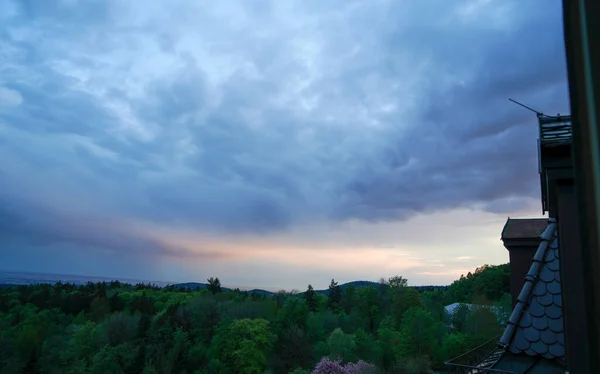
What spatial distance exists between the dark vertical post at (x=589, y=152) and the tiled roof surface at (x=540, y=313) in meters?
4.93

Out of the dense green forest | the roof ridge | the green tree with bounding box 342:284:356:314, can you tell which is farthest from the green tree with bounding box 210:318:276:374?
the roof ridge

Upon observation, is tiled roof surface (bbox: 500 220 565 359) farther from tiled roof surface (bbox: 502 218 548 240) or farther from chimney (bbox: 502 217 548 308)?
tiled roof surface (bbox: 502 218 548 240)

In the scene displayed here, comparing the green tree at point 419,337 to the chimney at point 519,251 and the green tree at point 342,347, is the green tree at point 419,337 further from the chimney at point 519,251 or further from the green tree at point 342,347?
the chimney at point 519,251

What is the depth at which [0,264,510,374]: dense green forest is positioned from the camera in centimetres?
3381

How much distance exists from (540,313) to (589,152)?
518cm

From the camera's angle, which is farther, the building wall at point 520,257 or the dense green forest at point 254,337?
the dense green forest at point 254,337

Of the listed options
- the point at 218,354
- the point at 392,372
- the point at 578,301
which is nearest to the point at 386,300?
the point at 218,354

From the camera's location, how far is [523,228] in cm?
782

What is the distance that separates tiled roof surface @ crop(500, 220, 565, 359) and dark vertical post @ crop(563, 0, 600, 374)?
4.93 m

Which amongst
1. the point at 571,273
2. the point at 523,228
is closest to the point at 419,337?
the point at 523,228

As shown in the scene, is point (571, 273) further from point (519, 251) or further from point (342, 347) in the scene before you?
point (342, 347)

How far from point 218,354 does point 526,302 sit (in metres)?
46.1

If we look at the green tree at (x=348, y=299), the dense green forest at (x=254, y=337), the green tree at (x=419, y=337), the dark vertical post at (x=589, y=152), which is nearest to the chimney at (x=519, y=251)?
the dark vertical post at (x=589, y=152)

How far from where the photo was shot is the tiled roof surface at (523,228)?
7.40 m
